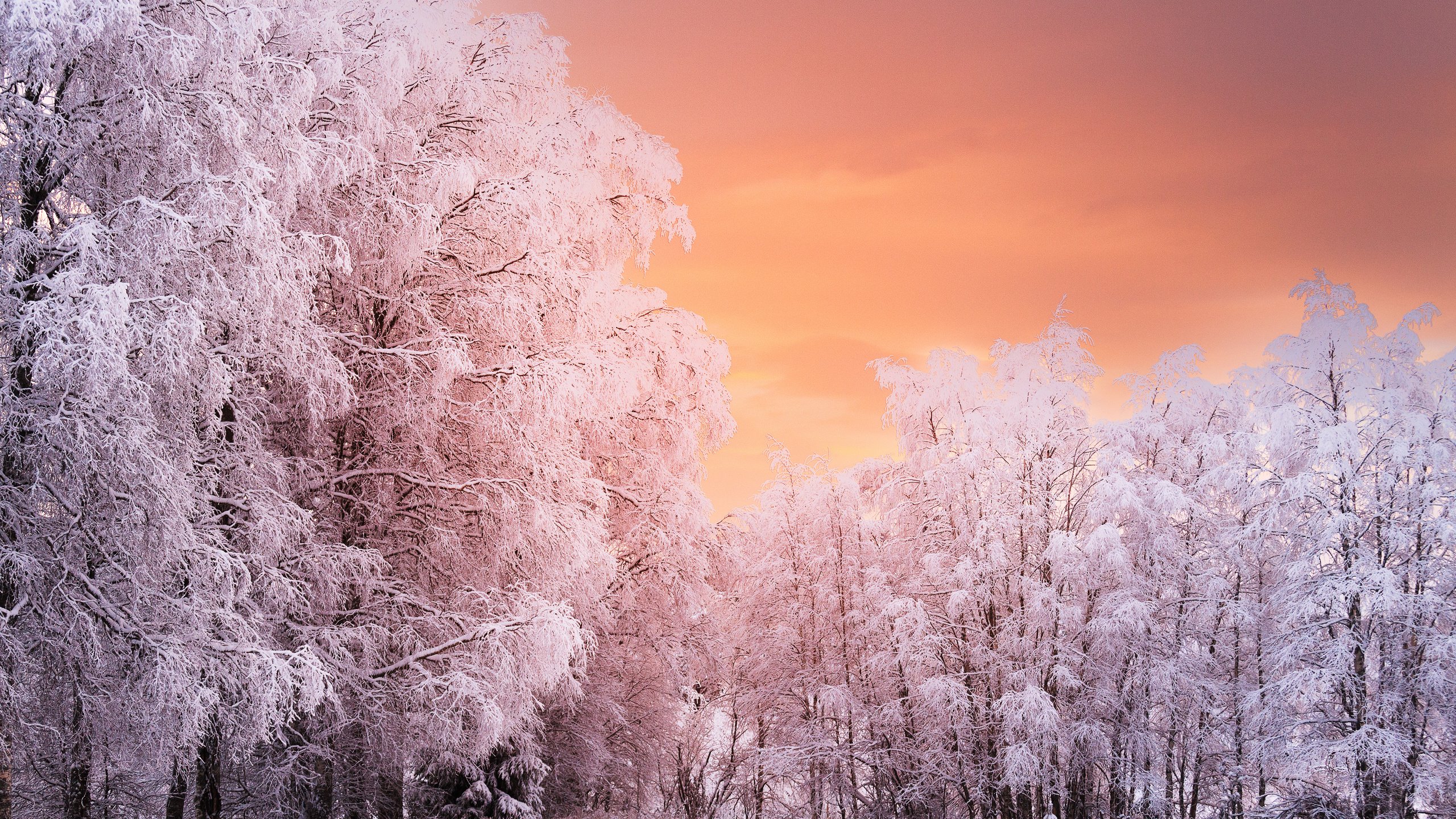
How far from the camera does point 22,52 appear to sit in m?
5.91

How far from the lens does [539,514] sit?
9.13 metres

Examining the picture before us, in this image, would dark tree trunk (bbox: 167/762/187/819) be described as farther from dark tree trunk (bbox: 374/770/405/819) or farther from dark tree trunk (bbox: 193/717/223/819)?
dark tree trunk (bbox: 374/770/405/819)

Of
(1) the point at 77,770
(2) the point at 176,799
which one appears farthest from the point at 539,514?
(2) the point at 176,799

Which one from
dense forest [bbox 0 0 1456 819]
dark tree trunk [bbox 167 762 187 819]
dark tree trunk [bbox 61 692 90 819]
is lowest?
dark tree trunk [bbox 167 762 187 819]

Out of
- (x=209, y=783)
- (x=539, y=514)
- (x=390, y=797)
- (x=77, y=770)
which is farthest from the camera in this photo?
(x=390, y=797)

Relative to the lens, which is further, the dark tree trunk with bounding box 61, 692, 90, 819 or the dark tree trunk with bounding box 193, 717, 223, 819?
the dark tree trunk with bounding box 193, 717, 223, 819

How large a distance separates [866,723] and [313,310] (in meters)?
10.5

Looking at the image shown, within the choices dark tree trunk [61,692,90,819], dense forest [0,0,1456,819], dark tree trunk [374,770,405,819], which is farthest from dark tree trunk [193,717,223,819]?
dark tree trunk [374,770,405,819]

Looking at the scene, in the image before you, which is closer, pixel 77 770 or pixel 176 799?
pixel 77 770

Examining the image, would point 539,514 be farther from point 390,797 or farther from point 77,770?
point 77,770

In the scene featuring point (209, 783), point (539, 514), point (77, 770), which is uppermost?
point (539, 514)

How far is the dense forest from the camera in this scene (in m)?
6.53

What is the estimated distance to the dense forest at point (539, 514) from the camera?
6.53 metres

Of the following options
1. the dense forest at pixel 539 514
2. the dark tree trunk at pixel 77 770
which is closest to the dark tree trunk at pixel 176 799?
the dense forest at pixel 539 514
